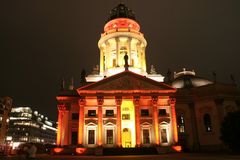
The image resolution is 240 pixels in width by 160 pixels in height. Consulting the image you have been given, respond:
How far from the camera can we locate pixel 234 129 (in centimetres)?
3375

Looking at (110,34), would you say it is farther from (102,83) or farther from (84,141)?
(84,141)

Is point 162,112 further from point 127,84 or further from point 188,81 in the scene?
point 188,81

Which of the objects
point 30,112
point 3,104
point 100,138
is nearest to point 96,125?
point 100,138

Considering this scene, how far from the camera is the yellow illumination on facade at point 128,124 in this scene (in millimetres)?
42375

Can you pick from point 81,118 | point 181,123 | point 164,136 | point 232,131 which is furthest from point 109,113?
point 232,131

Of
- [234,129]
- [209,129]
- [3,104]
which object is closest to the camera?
[3,104]

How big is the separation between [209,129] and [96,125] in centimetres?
2078

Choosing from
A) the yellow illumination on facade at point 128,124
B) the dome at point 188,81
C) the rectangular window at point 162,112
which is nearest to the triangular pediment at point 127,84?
the yellow illumination on facade at point 128,124

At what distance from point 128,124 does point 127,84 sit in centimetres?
737

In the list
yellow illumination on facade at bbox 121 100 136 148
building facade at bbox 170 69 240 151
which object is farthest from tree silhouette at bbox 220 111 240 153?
yellow illumination on facade at bbox 121 100 136 148

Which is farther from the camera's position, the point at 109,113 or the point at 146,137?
the point at 109,113

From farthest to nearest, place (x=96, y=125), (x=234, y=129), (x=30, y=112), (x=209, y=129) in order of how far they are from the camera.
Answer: (x=30, y=112), (x=209, y=129), (x=96, y=125), (x=234, y=129)

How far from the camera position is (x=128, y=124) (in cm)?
4300

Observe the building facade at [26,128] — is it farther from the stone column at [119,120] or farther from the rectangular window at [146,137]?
the rectangular window at [146,137]
